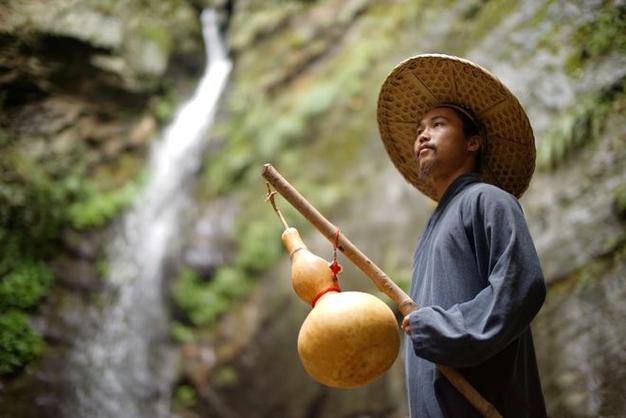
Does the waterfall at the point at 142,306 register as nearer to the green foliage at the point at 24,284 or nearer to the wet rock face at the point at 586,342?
the green foliage at the point at 24,284

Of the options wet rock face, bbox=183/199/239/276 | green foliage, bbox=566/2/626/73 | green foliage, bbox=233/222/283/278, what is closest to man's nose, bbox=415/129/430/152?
green foliage, bbox=566/2/626/73

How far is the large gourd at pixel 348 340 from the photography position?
1868 mm

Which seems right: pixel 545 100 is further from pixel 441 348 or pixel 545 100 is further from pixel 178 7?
Answer: pixel 178 7

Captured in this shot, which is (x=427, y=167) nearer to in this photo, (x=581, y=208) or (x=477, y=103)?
(x=477, y=103)

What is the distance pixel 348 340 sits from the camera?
186cm

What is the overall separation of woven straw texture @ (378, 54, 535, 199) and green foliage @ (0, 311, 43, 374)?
4.98 meters

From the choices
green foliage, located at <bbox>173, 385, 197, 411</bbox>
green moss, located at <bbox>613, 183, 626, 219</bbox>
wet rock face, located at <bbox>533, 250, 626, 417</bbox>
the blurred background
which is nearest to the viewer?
wet rock face, located at <bbox>533, 250, 626, 417</bbox>

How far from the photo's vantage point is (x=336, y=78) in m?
8.27

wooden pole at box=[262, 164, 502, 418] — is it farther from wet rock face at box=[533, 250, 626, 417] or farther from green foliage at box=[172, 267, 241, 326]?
green foliage at box=[172, 267, 241, 326]

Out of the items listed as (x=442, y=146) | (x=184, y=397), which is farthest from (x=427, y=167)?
(x=184, y=397)

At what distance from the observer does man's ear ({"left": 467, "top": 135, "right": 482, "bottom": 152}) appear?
256 centimetres

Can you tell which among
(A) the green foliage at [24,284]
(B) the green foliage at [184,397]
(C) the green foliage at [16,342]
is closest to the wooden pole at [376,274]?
(C) the green foliage at [16,342]

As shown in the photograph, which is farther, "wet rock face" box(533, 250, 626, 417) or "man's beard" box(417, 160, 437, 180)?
"wet rock face" box(533, 250, 626, 417)

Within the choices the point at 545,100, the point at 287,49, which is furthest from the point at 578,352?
the point at 287,49
